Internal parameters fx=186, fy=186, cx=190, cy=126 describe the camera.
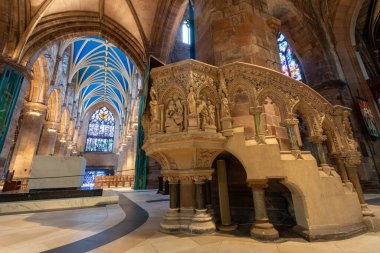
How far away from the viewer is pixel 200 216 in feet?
8.00

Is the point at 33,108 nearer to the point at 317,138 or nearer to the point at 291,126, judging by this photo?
the point at 291,126

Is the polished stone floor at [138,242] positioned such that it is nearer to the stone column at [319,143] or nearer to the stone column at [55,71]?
the stone column at [319,143]

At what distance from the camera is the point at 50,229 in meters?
2.62

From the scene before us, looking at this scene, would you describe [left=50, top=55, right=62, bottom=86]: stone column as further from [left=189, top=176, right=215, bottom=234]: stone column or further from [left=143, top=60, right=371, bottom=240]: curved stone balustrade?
[left=189, top=176, right=215, bottom=234]: stone column

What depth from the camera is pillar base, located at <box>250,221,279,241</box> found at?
2.06 meters

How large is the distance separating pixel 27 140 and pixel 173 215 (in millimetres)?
14437

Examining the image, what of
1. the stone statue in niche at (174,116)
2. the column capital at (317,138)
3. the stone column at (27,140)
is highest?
the stone column at (27,140)

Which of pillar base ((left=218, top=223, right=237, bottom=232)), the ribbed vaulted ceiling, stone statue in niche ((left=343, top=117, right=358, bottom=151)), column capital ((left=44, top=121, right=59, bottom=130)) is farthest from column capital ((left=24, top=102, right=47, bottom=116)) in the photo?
stone statue in niche ((left=343, top=117, right=358, bottom=151))

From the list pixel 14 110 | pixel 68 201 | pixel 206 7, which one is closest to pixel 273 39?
pixel 206 7

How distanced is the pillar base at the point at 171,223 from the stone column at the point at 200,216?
205 mm

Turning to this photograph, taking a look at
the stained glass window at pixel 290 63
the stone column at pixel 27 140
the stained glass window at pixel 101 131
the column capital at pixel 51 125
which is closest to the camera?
the stained glass window at pixel 290 63

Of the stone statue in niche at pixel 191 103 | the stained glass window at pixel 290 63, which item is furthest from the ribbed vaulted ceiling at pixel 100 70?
the stone statue in niche at pixel 191 103

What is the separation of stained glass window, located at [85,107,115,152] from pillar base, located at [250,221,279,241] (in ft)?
111

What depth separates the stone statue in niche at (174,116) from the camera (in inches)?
103
